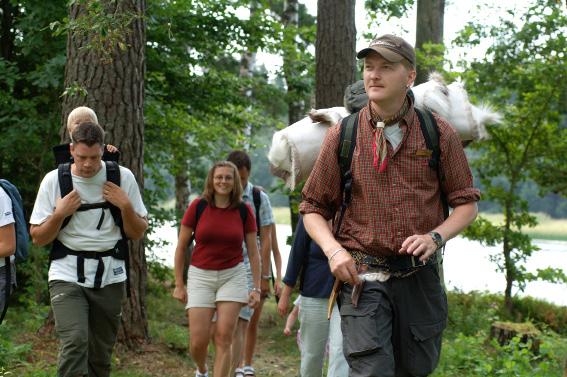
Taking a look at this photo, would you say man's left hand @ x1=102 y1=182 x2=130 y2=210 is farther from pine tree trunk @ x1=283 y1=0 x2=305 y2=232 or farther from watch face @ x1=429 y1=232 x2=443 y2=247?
pine tree trunk @ x1=283 y1=0 x2=305 y2=232

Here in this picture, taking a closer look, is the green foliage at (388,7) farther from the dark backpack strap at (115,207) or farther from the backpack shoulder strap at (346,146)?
the backpack shoulder strap at (346,146)

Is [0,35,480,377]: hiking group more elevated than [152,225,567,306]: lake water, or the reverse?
[0,35,480,377]: hiking group

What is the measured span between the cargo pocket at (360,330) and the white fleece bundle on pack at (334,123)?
112cm

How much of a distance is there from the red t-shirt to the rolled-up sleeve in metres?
3.73

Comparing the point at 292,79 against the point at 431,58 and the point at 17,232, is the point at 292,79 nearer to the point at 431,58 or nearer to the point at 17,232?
the point at 431,58

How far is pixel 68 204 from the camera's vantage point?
19.5 feet

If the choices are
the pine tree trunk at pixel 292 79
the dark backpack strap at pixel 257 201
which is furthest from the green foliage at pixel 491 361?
the pine tree trunk at pixel 292 79

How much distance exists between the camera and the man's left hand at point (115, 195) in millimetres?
6113

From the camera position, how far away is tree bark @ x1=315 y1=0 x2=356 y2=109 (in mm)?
11555

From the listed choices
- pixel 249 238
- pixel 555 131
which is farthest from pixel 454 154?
pixel 555 131

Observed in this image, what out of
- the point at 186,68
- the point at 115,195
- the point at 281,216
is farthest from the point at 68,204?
the point at 281,216

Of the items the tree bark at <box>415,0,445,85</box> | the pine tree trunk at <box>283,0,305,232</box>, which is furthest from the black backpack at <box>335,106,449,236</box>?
the tree bark at <box>415,0,445,85</box>

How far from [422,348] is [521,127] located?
13723mm

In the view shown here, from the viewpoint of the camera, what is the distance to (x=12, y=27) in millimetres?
13312
